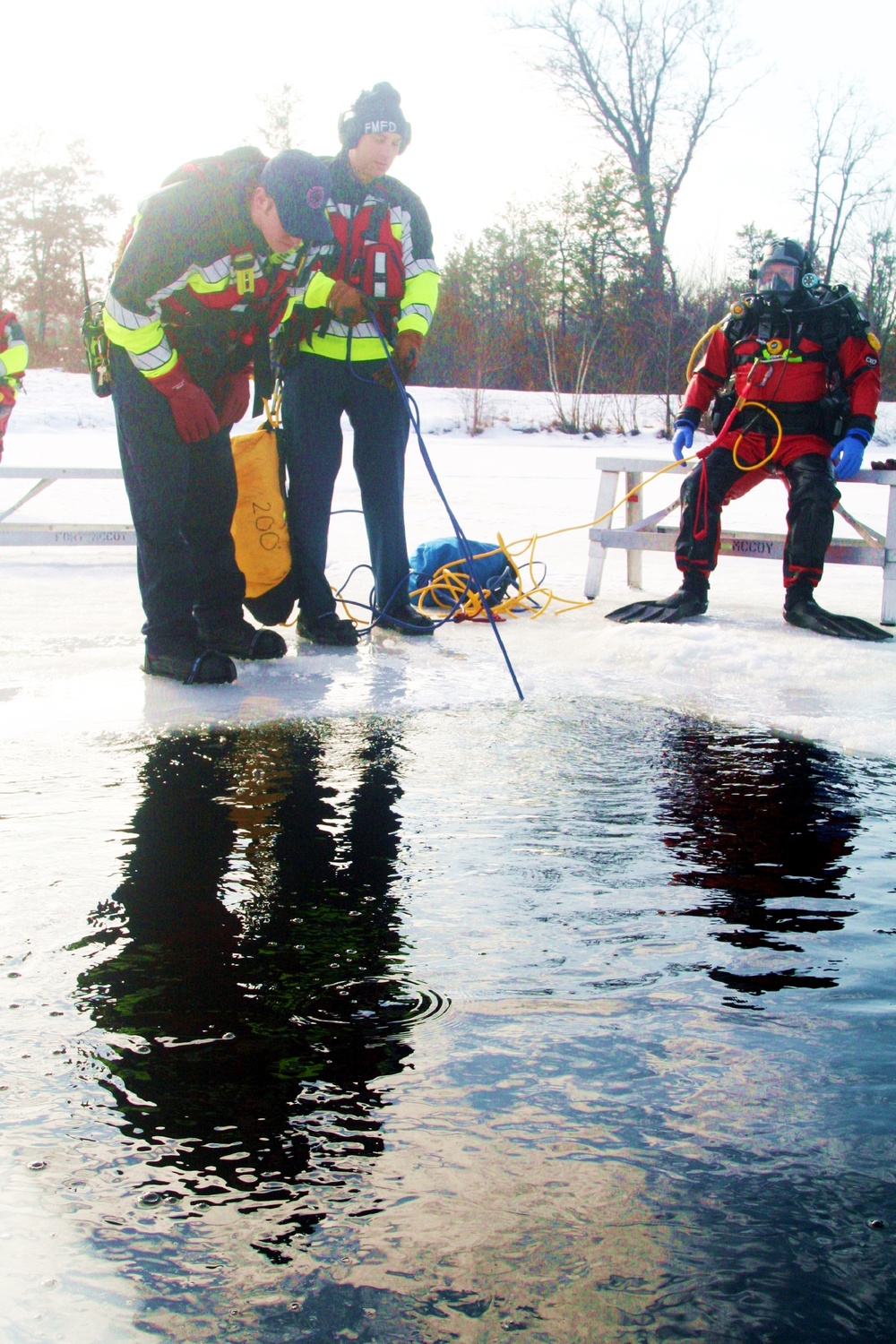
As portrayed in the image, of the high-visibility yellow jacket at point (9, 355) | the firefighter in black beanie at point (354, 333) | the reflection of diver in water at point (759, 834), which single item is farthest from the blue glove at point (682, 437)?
the high-visibility yellow jacket at point (9, 355)

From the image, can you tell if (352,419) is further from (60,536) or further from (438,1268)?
(438,1268)

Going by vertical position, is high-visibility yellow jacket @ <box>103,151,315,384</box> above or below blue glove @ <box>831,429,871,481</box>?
above

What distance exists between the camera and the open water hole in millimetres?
1097

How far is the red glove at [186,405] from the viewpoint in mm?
3564

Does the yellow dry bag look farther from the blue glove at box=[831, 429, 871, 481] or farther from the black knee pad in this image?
the blue glove at box=[831, 429, 871, 481]

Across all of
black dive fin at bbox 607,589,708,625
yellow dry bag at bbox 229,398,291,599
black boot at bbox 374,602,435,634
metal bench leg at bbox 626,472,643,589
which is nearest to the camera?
yellow dry bag at bbox 229,398,291,599

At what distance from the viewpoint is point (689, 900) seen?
200cm

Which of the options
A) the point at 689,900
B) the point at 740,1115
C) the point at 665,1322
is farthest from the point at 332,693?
the point at 665,1322

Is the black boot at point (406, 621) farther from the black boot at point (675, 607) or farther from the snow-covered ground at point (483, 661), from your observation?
the black boot at point (675, 607)

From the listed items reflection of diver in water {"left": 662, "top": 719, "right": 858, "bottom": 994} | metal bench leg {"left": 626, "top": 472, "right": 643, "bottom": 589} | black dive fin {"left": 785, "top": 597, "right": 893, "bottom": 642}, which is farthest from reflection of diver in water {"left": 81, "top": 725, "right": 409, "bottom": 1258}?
metal bench leg {"left": 626, "top": 472, "right": 643, "bottom": 589}

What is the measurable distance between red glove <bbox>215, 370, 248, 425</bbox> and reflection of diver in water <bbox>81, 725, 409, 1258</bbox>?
5.54 feet

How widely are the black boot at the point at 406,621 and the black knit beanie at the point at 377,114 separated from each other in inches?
68.3

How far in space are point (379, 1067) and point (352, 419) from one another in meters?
3.44

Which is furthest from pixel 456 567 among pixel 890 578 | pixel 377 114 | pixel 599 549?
pixel 377 114
